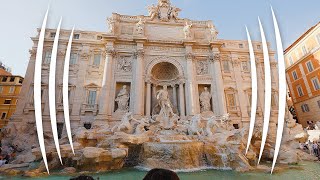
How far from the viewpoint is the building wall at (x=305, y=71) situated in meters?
19.8

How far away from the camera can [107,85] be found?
1561 cm

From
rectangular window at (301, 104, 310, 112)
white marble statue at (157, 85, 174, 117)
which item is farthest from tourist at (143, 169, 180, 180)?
rectangular window at (301, 104, 310, 112)

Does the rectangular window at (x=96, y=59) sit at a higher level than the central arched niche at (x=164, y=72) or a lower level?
higher

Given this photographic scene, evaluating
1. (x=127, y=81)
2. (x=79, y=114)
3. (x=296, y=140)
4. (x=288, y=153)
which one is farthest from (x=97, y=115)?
(x=296, y=140)

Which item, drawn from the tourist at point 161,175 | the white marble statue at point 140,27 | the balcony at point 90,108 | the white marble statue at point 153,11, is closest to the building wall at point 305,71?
the white marble statue at point 153,11

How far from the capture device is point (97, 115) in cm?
1465

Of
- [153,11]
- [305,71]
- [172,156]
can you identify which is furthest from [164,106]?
[305,71]

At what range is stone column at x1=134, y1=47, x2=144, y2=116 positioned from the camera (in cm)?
1504

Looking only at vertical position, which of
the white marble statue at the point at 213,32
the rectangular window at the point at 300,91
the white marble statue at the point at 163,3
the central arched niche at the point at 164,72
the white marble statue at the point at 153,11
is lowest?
the rectangular window at the point at 300,91

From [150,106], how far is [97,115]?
4.70 meters

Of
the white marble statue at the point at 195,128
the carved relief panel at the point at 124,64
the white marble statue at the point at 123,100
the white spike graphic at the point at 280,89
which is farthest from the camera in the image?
the carved relief panel at the point at 124,64

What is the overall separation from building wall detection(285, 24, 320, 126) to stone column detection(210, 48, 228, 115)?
11.7 meters

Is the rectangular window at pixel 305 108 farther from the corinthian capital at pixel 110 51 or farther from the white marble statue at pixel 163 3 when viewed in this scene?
the corinthian capital at pixel 110 51

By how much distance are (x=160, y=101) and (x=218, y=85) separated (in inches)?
242
